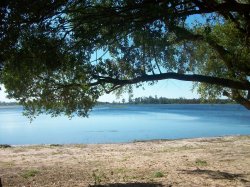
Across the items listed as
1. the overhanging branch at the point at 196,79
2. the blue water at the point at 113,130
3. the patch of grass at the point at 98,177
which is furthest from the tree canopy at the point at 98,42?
the blue water at the point at 113,130

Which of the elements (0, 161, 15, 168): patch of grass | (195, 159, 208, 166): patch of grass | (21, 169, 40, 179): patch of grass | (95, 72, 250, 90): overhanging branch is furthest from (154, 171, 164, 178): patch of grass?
(0, 161, 15, 168): patch of grass

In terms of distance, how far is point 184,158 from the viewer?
17.2 metres

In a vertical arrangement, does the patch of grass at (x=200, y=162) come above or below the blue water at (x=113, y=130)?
above

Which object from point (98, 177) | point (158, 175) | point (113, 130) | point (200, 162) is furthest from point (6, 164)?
point (113, 130)

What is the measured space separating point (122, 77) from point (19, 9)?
391 centimetres

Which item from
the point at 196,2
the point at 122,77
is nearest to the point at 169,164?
the point at 122,77

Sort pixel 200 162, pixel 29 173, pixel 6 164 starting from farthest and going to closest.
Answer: pixel 6 164, pixel 200 162, pixel 29 173

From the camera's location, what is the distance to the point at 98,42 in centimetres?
781

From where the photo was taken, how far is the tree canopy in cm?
713

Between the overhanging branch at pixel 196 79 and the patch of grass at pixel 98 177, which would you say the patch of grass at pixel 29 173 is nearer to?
the patch of grass at pixel 98 177

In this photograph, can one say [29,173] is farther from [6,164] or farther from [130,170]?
[130,170]

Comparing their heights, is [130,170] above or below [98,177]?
below

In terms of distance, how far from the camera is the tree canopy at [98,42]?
23.4 feet

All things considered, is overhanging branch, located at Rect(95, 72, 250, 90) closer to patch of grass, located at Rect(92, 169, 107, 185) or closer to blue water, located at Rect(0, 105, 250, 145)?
patch of grass, located at Rect(92, 169, 107, 185)
